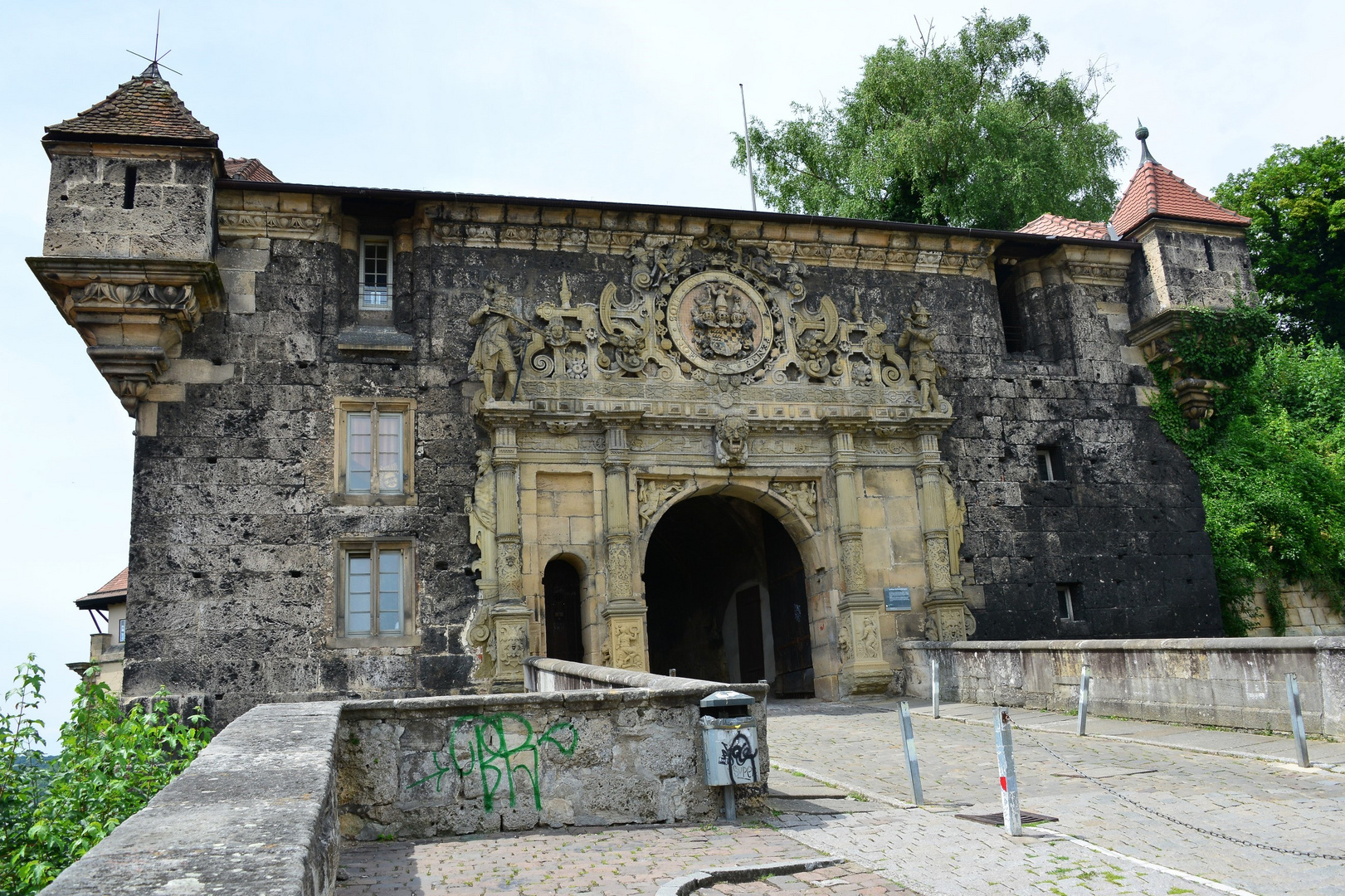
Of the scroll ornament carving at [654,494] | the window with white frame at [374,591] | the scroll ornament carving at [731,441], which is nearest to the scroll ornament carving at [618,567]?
the scroll ornament carving at [654,494]

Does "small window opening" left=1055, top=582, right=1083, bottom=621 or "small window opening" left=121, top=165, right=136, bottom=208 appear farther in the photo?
"small window opening" left=1055, top=582, right=1083, bottom=621

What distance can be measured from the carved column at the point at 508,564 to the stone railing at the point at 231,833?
8737 millimetres

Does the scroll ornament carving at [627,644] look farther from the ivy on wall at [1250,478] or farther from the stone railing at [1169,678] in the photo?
the ivy on wall at [1250,478]

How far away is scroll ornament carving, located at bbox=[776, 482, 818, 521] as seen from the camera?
16469mm

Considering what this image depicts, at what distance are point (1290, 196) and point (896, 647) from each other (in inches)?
749

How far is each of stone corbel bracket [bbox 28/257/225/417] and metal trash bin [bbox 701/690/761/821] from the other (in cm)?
1009

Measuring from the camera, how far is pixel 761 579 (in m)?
19.1

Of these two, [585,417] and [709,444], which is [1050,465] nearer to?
[709,444]

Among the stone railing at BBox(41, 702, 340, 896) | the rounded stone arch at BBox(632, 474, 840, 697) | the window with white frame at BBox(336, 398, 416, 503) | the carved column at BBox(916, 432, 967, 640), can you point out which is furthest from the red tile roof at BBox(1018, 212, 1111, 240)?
the stone railing at BBox(41, 702, 340, 896)

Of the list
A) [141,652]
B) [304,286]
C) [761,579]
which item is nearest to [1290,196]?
[761,579]

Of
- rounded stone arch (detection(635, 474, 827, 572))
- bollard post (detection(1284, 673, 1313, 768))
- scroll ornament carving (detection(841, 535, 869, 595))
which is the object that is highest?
rounded stone arch (detection(635, 474, 827, 572))

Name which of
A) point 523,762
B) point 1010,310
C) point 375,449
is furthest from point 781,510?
point 523,762

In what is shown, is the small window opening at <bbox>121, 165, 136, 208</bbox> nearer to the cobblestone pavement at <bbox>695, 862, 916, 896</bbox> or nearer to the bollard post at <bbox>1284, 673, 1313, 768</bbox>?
the cobblestone pavement at <bbox>695, 862, 916, 896</bbox>

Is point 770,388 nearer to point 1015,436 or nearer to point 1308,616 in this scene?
point 1015,436
